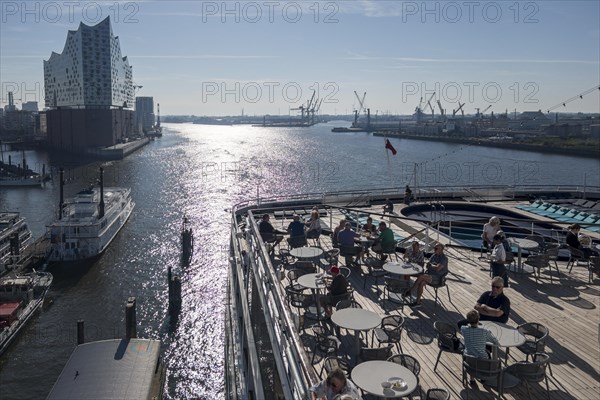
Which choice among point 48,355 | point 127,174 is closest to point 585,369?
point 48,355

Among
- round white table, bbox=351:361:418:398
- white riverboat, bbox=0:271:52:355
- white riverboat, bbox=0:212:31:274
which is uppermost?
round white table, bbox=351:361:418:398

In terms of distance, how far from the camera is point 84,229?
2248 centimetres

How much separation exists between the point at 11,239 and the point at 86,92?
5582cm

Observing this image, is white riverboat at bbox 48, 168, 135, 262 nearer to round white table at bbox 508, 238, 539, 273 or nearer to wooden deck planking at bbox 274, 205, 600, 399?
wooden deck planking at bbox 274, 205, 600, 399

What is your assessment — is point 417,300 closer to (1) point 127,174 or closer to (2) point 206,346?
(2) point 206,346

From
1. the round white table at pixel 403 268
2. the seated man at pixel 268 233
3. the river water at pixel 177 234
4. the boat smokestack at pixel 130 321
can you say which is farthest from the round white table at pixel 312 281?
the boat smokestack at pixel 130 321

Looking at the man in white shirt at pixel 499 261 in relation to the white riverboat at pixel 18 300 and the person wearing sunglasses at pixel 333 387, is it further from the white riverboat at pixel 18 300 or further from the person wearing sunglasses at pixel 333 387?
the white riverboat at pixel 18 300

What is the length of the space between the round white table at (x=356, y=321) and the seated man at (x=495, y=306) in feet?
3.08

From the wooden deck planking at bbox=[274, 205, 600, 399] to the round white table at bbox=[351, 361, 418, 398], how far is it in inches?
29.7

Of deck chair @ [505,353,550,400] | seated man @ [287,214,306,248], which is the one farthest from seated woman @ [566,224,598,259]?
deck chair @ [505,353,550,400]

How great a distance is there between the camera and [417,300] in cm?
645

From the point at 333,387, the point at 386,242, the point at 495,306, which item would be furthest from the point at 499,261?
the point at 333,387

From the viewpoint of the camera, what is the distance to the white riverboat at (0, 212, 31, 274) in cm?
2064

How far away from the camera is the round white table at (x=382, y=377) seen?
3768 millimetres
